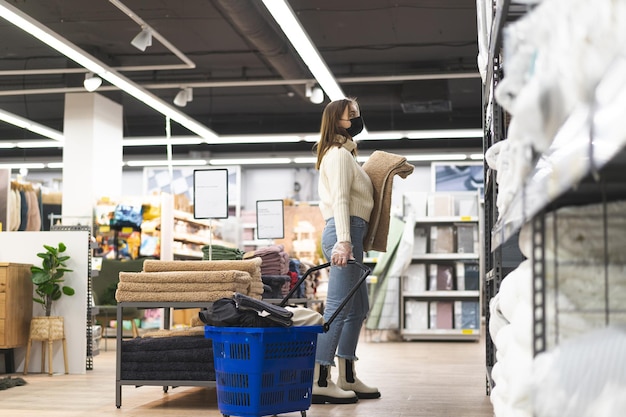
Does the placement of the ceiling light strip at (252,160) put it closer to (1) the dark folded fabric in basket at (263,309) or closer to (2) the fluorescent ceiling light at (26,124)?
(2) the fluorescent ceiling light at (26,124)

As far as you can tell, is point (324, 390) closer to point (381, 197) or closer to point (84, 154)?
point (381, 197)

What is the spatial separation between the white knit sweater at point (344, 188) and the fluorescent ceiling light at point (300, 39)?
3019 mm

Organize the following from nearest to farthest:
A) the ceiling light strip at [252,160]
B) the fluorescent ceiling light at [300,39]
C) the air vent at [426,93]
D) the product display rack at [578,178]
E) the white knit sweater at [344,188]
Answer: the product display rack at [578,178] < the white knit sweater at [344,188] < the fluorescent ceiling light at [300,39] < the air vent at [426,93] < the ceiling light strip at [252,160]

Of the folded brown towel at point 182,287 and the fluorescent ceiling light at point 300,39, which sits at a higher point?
the fluorescent ceiling light at point 300,39

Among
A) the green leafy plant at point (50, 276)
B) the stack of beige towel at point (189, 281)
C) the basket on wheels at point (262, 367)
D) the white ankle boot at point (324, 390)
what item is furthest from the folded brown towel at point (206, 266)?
the green leafy plant at point (50, 276)

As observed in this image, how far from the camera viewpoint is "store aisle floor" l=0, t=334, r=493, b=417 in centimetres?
443

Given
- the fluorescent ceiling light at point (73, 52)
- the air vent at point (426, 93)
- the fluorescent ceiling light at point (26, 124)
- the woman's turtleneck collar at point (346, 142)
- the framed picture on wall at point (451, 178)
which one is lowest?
the woman's turtleneck collar at point (346, 142)

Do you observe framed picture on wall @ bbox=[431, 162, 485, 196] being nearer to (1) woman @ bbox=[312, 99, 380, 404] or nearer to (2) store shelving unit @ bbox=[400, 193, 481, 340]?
(2) store shelving unit @ bbox=[400, 193, 481, 340]

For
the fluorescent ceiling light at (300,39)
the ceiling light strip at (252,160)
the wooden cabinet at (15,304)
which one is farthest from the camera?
the ceiling light strip at (252,160)

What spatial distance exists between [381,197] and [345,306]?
2.20ft

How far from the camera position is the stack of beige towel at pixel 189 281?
4.61 metres

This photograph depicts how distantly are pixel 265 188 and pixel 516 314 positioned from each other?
19.6 m

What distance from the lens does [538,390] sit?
1253 mm

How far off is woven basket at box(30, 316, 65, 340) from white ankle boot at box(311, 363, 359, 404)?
286 cm
